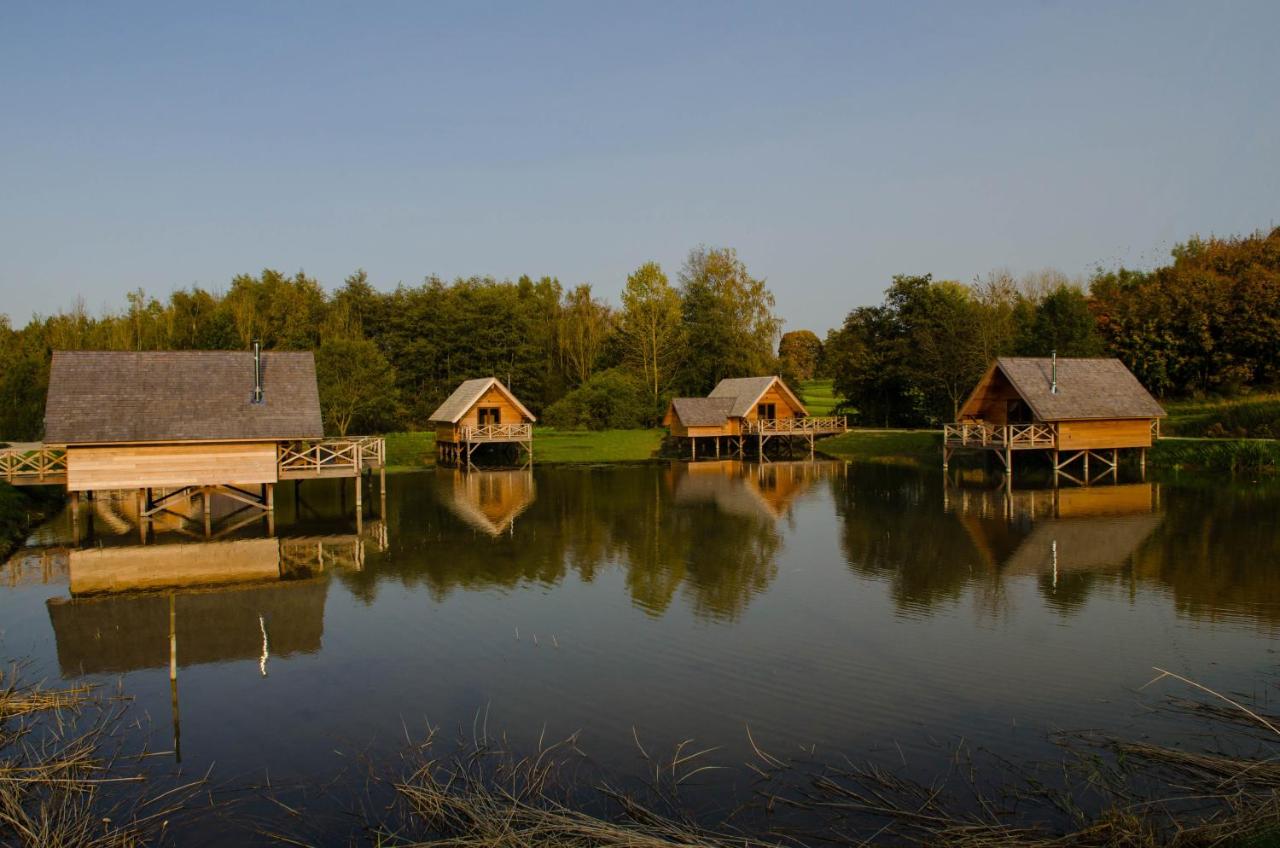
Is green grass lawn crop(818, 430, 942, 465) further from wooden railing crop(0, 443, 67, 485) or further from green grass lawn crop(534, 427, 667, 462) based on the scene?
wooden railing crop(0, 443, 67, 485)

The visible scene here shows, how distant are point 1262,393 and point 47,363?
55.3m

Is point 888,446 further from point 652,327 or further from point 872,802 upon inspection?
point 872,802

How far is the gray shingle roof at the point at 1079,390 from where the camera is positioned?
30125 mm

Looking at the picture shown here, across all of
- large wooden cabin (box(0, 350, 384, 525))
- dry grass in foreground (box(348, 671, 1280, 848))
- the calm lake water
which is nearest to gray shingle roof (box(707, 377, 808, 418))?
the calm lake water

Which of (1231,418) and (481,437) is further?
(481,437)

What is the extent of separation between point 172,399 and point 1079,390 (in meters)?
27.1

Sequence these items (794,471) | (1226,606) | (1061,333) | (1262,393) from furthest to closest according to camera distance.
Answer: (1061,333) → (1262,393) → (794,471) → (1226,606)

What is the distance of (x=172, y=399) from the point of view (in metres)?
20.9

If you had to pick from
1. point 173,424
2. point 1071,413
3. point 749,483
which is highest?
point 173,424

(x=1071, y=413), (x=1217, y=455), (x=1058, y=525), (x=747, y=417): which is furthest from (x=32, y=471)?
(x=1217, y=455)

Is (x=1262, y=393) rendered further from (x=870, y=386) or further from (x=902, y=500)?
(x=902, y=500)

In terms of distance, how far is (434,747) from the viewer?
865cm

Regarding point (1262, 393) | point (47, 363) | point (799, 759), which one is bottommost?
point (799, 759)

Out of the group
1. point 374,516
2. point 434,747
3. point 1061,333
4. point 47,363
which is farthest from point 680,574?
point 47,363
